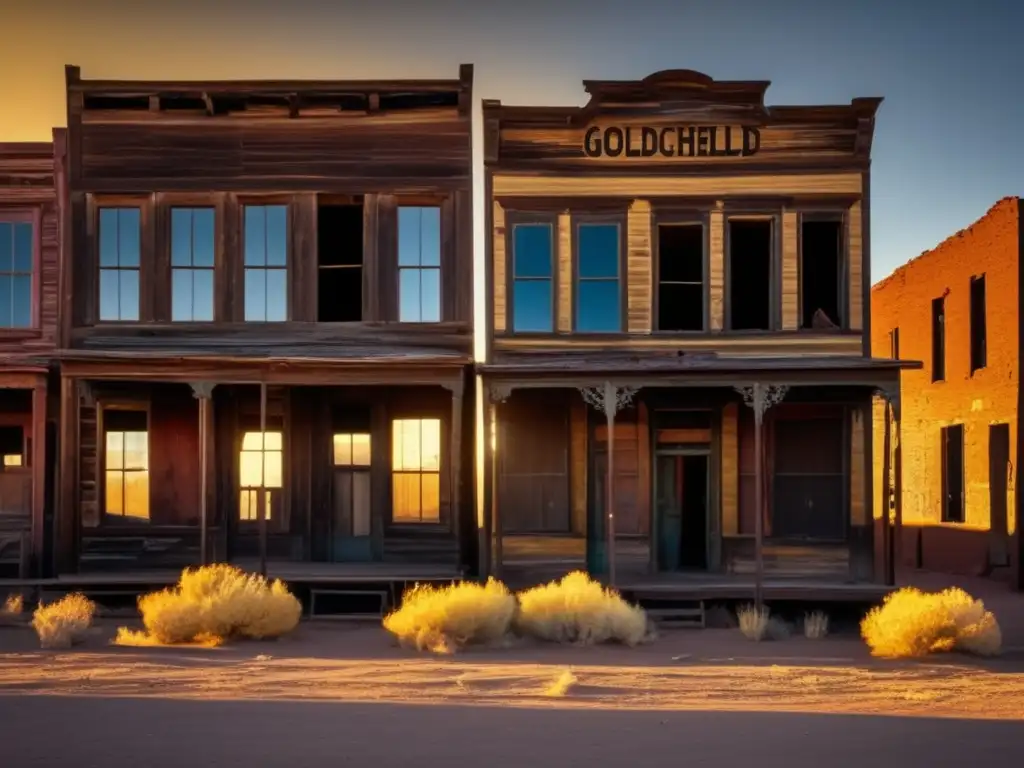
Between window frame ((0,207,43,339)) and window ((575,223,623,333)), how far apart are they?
8.94 metres

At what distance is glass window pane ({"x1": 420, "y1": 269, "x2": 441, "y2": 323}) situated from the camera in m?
19.0

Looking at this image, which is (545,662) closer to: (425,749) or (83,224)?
(425,749)

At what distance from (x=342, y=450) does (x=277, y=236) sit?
12.2 feet

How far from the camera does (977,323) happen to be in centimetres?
2412

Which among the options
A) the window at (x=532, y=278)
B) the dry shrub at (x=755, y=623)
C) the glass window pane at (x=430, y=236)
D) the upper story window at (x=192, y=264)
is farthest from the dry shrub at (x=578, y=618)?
the upper story window at (x=192, y=264)

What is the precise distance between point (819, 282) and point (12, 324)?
1341 centimetres

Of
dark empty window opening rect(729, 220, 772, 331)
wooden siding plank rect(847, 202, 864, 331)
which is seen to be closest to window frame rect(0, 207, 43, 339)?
dark empty window opening rect(729, 220, 772, 331)

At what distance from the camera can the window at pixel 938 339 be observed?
1029 inches

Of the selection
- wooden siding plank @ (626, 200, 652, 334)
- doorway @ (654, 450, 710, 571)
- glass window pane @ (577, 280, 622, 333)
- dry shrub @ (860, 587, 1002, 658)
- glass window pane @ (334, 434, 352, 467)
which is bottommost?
dry shrub @ (860, 587, 1002, 658)

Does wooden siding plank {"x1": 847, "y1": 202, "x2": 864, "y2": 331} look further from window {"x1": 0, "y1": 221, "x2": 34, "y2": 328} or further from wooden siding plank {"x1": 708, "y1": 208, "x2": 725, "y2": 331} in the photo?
window {"x1": 0, "y1": 221, "x2": 34, "y2": 328}

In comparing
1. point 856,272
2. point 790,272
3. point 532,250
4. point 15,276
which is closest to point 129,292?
point 15,276

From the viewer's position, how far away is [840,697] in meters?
11.5

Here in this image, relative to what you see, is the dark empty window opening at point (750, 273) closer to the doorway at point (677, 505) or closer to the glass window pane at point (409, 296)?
the doorway at point (677, 505)

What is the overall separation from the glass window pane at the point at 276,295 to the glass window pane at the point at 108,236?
102 inches
